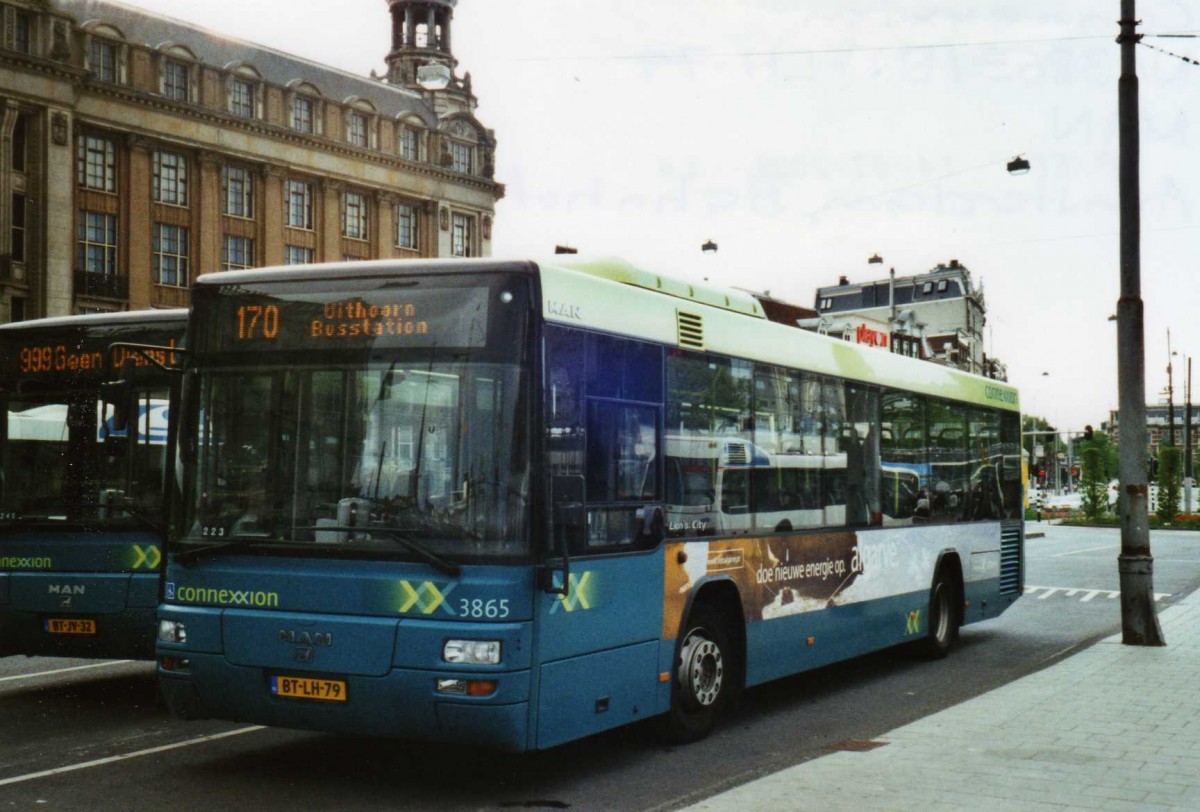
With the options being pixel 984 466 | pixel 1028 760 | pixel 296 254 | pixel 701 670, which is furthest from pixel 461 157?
pixel 1028 760

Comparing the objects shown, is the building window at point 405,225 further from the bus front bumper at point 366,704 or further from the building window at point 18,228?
the bus front bumper at point 366,704

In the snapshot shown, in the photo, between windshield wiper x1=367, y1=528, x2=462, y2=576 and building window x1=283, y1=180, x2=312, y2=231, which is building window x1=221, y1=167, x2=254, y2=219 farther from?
windshield wiper x1=367, y1=528, x2=462, y2=576

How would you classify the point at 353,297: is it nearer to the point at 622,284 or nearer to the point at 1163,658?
the point at 622,284

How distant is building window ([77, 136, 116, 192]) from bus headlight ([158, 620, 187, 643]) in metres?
47.6

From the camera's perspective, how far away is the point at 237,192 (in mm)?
58031

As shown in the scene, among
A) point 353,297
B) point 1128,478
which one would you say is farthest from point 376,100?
point 353,297

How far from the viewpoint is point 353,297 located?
7.65 metres

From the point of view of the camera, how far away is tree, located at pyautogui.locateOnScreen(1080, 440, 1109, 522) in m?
58.6

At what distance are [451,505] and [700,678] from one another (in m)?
2.84

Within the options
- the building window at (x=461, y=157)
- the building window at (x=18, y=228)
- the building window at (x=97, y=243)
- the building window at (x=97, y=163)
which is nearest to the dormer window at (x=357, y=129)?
the building window at (x=461, y=157)

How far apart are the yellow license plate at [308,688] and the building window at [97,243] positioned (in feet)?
155

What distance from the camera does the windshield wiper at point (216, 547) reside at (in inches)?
300

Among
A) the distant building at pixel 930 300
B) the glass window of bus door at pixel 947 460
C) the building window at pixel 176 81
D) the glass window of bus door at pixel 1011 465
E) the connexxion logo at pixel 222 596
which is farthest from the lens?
the distant building at pixel 930 300

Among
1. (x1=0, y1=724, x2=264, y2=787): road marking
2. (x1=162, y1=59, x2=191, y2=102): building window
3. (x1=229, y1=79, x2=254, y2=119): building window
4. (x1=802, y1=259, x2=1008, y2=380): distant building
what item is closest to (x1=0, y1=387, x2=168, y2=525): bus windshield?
(x1=0, y1=724, x2=264, y2=787): road marking
